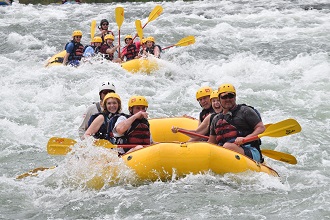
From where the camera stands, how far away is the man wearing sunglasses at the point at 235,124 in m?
6.81

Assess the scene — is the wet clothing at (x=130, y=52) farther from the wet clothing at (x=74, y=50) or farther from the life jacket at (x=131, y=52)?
the wet clothing at (x=74, y=50)

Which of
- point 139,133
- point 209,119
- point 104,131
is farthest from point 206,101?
point 104,131

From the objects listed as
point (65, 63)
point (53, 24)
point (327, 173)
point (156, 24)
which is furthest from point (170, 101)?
point (53, 24)

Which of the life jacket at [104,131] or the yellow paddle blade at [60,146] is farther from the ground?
Answer: the life jacket at [104,131]

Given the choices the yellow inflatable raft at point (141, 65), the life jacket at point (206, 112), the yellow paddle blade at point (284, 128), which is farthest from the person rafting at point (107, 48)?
the yellow paddle blade at point (284, 128)

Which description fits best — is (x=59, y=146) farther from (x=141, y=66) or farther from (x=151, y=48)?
(x=151, y=48)

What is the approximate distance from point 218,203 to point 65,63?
755cm

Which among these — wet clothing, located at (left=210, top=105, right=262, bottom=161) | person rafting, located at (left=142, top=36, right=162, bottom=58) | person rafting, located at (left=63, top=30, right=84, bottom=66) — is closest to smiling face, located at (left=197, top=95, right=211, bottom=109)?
wet clothing, located at (left=210, top=105, right=262, bottom=161)

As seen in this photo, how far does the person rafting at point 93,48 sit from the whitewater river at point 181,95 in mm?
270

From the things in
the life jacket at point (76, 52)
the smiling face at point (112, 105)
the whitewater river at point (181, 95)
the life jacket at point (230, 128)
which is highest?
the smiling face at point (112, 105)

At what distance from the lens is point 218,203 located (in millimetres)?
6039

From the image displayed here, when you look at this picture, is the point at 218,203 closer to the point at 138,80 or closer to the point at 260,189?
the point at 260,189

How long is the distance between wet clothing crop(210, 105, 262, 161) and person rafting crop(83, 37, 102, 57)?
620cm

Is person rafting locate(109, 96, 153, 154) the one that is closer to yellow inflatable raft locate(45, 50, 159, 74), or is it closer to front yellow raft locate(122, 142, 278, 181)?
front yellow raft locate(122, 142, 278, 181)
